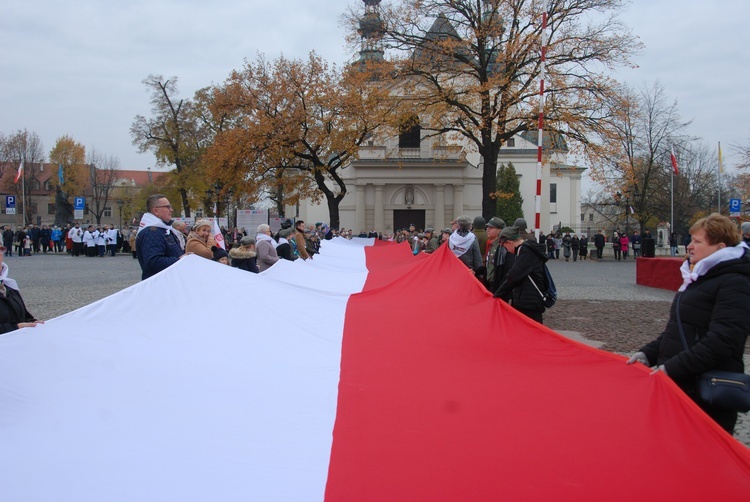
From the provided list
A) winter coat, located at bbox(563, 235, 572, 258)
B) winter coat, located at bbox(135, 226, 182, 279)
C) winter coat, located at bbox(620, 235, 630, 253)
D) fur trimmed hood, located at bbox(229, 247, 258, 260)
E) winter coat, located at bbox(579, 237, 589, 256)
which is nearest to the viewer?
winter coat, located at bbox(135, 226, 182, 279)

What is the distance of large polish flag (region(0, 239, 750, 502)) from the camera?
2.87 metres

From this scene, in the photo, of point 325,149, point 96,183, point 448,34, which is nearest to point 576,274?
point 448,34

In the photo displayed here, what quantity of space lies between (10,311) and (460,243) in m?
7.41

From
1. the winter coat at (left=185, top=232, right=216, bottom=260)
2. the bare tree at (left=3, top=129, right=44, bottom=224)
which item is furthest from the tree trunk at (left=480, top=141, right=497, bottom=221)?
the bare tree at (left=3, top=129, right=44, bottom=224)

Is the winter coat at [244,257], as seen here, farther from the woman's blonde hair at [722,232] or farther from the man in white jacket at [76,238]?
the man in white jacket at [76,238]

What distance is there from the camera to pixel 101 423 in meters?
3.27

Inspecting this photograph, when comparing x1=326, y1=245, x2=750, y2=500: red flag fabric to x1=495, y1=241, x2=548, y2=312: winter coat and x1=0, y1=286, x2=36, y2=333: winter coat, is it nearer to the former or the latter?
x1=495, y1=241, x2=548, y2=312: winter coat

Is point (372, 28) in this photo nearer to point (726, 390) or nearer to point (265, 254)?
point (265, 254)

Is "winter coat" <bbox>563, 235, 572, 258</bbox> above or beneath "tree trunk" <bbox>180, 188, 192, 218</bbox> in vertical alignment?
beneath

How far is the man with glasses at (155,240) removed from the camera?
240 inches

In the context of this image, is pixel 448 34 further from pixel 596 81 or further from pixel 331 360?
pixel 331 360

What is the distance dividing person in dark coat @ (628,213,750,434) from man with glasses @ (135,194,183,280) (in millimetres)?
4458

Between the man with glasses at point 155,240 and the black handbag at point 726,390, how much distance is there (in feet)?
15.2

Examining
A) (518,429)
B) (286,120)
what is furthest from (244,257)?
(286,120)
